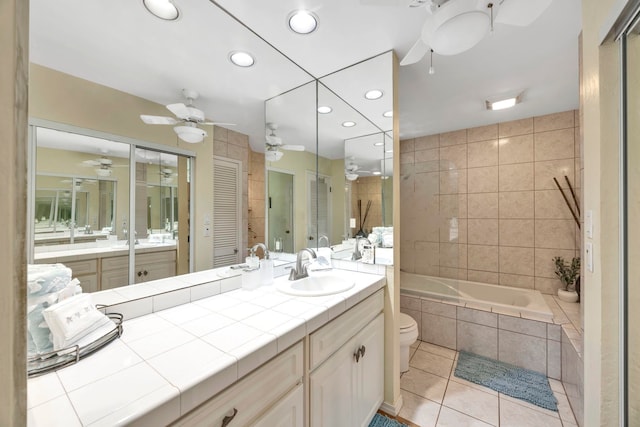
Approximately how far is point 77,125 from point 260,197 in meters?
0.97

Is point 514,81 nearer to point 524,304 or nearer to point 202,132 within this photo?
point 524,304

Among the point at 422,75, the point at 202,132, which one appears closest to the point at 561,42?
the point at 422,75

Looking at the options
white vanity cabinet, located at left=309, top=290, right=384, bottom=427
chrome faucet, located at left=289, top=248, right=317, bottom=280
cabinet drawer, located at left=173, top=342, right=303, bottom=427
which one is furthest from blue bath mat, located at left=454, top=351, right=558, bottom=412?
cabinet drawer, located at left=173, top=342, right=303, bottom=427

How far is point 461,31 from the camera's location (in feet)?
3.31

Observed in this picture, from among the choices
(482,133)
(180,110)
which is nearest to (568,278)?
(482,133)

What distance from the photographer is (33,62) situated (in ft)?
2.77

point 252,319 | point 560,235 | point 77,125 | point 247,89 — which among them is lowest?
point 252,319

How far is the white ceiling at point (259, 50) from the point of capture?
984 millimetres

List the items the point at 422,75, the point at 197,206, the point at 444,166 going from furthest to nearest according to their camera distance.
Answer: the point at 444,166 < the point at 422,75 < the point at 197,206

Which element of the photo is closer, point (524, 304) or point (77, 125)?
point (77, 125)

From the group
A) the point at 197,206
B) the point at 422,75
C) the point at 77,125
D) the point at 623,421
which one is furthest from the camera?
the point at 422,75

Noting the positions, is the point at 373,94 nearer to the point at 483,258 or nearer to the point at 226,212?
the point at 226,212

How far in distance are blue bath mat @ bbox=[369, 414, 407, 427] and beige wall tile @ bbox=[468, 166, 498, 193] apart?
8.70 feet

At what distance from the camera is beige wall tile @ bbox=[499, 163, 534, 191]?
2754 mm
